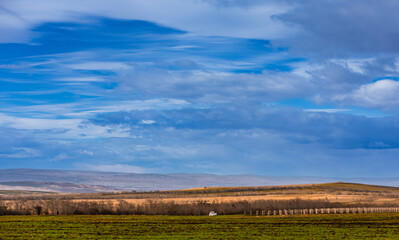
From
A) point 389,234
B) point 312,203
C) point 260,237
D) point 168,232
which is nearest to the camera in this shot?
point 260,237

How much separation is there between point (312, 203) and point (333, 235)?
57.9 meters

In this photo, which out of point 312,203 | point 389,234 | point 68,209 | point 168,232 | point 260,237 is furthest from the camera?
point 312,203

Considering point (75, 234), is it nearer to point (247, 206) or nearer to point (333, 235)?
point (333, 235)

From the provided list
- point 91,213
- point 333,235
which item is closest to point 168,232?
Answer: point 333,235

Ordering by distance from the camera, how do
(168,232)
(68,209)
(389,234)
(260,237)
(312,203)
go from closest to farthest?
(260,237) < (389,234) < (168,232) < (68,209) < (312,203)

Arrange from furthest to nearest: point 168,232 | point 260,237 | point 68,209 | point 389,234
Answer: point 68,209, point 168,232, point 389,234, point 260,237

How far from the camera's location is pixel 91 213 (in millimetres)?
88125

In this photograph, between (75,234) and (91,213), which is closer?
(75,234)

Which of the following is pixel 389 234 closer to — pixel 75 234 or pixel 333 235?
pixel 333 235

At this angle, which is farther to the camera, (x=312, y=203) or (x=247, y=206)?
(x=312, y=203)

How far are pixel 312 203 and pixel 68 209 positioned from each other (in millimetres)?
41697

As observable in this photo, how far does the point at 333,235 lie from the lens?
141 ft

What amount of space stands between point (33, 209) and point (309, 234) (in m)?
57.5

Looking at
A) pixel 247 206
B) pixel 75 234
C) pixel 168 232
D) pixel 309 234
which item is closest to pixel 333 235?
pixel 309 234
